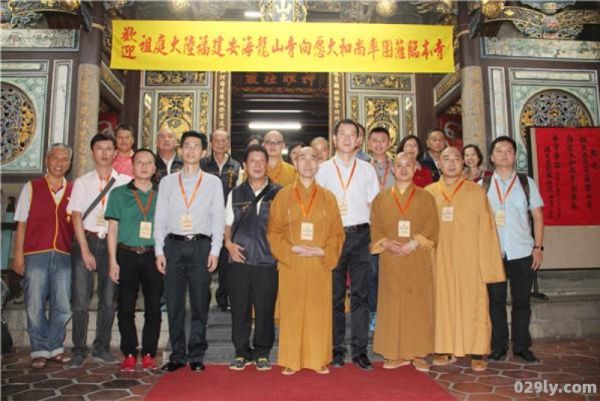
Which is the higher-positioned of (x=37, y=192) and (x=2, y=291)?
(x=37, y=192)

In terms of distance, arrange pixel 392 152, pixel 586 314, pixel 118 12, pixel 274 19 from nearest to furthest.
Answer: pixel 586 314 < pixel 274 19 < pixel 118 12 < pixel 392 152

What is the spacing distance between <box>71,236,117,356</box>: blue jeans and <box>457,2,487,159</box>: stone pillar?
447 cm

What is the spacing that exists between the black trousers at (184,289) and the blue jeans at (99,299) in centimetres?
61

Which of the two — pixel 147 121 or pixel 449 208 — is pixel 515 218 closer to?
pixel 449 208

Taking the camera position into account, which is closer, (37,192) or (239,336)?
(239,336)

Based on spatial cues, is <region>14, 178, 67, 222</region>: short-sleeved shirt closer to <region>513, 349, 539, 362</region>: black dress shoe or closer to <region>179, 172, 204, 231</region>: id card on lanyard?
<region>179, 172, 204, 231</region>: id card on lanyard

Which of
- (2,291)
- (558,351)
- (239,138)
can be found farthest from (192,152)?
(239,138)

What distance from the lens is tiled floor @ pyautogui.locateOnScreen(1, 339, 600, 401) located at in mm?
2643

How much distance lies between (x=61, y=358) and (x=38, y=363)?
0.50ft

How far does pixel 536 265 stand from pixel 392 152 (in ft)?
13.4

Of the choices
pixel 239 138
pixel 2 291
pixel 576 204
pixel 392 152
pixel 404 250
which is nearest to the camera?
pixel 404 250

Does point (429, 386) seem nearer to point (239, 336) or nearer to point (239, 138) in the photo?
point (239, 336)

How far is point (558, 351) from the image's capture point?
11.9ft

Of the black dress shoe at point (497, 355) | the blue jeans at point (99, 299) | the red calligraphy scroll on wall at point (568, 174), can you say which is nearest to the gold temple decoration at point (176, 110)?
the blue jeans at point (99, 299)
